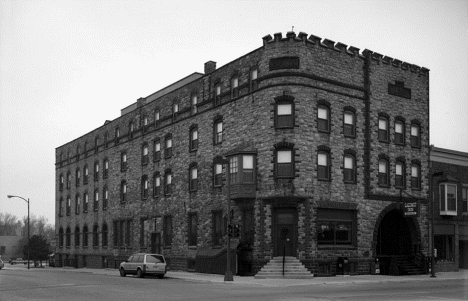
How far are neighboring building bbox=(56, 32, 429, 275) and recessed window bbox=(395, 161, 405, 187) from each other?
0.12 metres

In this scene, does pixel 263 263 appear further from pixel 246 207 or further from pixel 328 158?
pixel 328 158

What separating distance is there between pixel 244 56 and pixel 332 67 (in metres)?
5.67

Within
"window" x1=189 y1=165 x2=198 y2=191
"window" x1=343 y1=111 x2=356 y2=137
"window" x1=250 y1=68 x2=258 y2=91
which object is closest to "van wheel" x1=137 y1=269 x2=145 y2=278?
"window" x1=189 y1=165 x2=198 y2=191

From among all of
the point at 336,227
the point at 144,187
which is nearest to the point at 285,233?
the point at 336,227

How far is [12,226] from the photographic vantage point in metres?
191

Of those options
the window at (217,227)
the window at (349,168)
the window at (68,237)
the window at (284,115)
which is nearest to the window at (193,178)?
the window at (217,227)

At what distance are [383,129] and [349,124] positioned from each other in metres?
3.19

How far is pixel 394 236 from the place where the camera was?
41844 mm

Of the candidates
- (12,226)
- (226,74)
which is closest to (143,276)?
(226,74)

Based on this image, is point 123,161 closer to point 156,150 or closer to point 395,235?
point 156,150

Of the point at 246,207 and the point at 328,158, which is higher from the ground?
the point at 328,158

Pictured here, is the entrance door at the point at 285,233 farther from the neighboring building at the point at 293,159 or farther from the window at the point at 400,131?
the window at the point at 400,131

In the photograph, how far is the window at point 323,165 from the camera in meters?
36.2

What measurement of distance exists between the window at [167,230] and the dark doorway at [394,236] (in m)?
15.8
